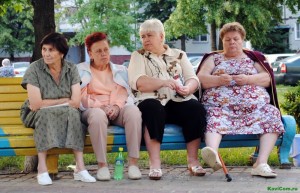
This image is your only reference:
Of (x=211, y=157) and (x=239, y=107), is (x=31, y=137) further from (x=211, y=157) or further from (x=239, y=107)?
(x=239, y=107)

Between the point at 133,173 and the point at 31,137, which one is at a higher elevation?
the point at 31,137

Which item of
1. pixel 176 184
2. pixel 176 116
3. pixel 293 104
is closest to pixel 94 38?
pixel 176 116

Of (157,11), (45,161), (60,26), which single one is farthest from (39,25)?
(60,26)

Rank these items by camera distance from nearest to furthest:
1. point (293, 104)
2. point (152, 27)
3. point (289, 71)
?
point (152, 27), point (293, 104), point (289, 71)

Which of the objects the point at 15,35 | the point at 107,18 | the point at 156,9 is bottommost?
the point at 15,35

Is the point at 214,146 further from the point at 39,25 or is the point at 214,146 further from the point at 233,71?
the point at 39,25

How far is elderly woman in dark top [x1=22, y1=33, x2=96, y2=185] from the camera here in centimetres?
529

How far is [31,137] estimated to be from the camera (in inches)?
214

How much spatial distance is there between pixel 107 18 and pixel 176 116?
3027 centimetres

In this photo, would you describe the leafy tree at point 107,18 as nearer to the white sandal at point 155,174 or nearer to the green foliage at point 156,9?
the green foliage at point 156,9

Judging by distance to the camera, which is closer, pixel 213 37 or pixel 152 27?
pixel 152 27

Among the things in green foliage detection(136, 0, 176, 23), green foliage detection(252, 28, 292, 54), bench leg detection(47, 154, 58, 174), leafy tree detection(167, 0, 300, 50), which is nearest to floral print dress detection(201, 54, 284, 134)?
bench leg detection(47, 154, 58, 174)

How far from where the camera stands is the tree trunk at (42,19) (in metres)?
6.76

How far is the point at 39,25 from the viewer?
6.79m
